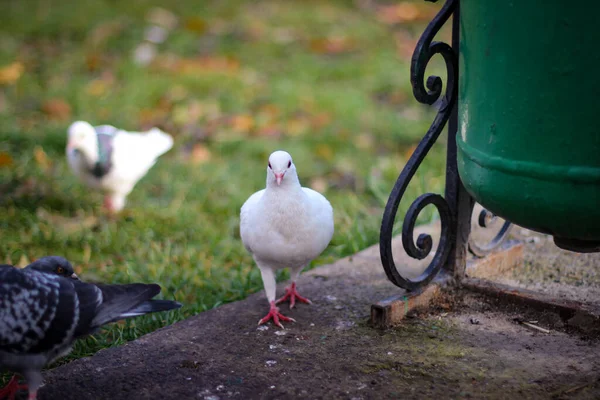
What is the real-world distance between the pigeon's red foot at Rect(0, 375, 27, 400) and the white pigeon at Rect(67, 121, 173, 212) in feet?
6.63

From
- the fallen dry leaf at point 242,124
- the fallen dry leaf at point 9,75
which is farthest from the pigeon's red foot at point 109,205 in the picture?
the fallen dry leaf at point 9,75

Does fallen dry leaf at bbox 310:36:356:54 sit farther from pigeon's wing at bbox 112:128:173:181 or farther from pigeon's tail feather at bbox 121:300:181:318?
pigeon's tail feather at bbox 121:300:181:318

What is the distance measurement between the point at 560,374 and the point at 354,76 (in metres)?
4.47

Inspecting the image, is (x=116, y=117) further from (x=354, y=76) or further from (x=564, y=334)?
(x=564, y=334)

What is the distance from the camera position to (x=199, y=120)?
552 centimetres

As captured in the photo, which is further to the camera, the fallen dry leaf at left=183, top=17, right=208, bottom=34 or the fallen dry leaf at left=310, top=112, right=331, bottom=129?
the fallen dry leaf at left=183, top=17, right=208, bottom=34

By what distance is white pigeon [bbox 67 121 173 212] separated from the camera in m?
4.26

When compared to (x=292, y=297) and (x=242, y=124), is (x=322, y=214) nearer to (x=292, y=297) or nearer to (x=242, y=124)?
(x=292, y=297)

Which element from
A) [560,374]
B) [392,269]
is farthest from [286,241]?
[560,374]

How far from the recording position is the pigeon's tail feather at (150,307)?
232 centimetres

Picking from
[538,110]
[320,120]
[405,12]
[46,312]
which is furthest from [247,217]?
[405,12]

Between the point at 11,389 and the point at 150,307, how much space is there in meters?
0.51

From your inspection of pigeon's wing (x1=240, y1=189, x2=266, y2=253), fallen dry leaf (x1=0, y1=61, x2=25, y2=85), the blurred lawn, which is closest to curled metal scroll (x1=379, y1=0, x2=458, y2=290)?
pigeon's wing (x1=240, y1=189, x2=266, y2=253)

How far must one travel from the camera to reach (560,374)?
225cm
